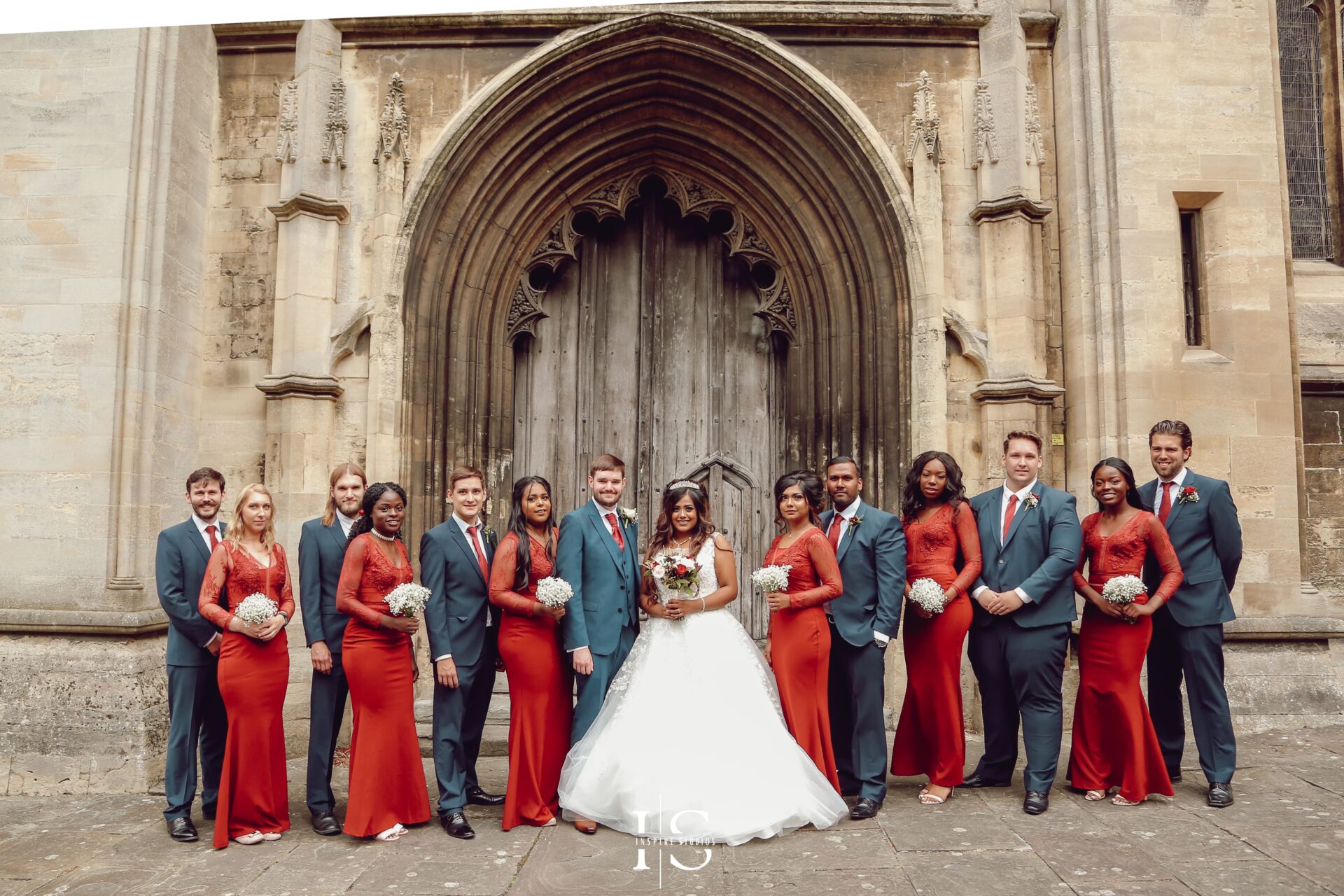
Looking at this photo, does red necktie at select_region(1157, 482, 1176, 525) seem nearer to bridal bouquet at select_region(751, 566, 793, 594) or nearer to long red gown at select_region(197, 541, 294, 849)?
bridal bouquet at select_region(751, 566, 793, 594)

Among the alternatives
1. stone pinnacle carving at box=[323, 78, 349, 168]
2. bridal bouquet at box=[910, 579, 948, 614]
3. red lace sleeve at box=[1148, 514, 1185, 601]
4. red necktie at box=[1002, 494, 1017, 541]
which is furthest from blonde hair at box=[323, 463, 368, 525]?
red lace sleeve at box=[1148, 514, 1185, 601]

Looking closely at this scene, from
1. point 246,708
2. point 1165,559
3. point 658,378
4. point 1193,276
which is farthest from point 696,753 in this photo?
point 1193,276

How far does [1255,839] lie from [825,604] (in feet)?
7.49

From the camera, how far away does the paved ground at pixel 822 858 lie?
397 centimetres

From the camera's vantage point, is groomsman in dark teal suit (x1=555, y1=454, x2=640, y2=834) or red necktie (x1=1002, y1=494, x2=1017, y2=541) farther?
red necktie (x1=1002, y1=494, x2=1017, y2=541)

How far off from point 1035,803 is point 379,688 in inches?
134

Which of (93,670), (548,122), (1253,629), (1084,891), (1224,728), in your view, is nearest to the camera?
(1084,891)

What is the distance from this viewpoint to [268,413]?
7254 millimetres

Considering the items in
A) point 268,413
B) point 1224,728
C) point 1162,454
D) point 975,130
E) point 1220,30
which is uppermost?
point 1220,30

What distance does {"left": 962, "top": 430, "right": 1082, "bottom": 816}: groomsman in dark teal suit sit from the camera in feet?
16.7

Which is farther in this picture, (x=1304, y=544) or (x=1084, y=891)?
(x=1304, y=544)

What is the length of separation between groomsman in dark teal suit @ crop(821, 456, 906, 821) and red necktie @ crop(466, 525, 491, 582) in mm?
1867

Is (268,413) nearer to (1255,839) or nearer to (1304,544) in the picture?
(1255,839)

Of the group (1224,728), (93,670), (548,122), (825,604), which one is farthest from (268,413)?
(1224,728)
